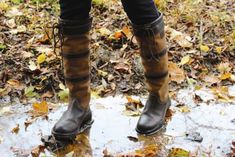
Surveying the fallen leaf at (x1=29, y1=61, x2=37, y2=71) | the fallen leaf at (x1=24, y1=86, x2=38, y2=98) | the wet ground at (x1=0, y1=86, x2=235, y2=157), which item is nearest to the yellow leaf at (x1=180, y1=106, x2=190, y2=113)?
the wet ground at (x1=0, y1=86, x2=235, y2=157)

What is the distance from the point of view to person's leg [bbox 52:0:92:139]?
2.34 m

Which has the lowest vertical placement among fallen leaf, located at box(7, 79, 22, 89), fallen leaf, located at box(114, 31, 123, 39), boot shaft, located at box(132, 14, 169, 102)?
fallen leaf, located at box(7, 79, 22, 89)

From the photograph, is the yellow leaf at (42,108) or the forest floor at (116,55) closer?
the yellow leaf at (42,108)

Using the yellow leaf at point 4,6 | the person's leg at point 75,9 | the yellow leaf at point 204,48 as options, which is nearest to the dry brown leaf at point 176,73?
the yellow leaf at point 204,48

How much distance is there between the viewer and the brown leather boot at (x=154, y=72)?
2414 millimetres

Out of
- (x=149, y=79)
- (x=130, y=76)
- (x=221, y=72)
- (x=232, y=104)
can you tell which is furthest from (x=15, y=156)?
(x=221, y=72)

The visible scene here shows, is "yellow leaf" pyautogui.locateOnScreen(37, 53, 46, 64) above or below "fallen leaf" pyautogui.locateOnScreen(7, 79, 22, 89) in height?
above

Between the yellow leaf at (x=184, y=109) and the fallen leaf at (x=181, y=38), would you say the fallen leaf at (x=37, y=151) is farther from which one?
the fallen leaf at (x=181, y=38)

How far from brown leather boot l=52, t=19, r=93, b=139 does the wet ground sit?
99mm

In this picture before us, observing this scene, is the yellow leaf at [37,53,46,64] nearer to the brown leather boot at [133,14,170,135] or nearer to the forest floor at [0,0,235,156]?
the forest floor at [0,0,235,156]

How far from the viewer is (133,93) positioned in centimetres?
314

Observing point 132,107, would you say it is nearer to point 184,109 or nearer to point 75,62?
point 184,109

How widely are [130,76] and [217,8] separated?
5.03 ft

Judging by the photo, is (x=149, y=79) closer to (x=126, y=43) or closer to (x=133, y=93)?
(x=133, y=93)
